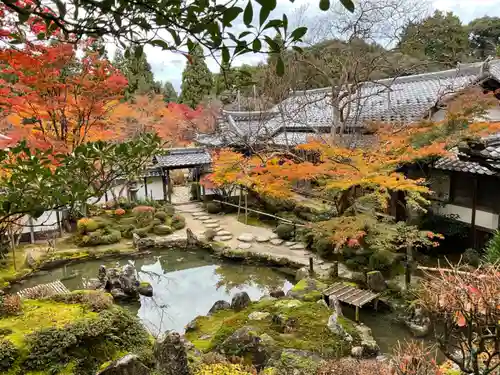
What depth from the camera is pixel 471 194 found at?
1095 cm

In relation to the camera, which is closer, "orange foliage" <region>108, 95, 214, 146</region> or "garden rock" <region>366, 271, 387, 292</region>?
"garden rock" <region>366, 271, 387, 292</region>

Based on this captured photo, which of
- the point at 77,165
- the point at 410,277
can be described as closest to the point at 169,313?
the point at 410,277

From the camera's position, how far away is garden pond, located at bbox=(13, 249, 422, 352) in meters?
8.22

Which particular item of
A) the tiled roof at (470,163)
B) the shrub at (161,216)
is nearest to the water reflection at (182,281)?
the shrub at (161,216)

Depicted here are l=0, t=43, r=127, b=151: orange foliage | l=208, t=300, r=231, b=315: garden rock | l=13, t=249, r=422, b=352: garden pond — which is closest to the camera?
l=13, t=249, r=422, b=352: garden pond

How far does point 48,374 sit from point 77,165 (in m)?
3.58

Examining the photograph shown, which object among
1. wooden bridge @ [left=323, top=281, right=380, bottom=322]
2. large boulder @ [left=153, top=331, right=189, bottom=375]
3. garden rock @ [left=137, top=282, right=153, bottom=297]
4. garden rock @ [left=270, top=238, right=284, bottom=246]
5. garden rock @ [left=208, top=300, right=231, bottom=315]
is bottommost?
garden rock @ [left=137, top=282, right=153, bottom=297]

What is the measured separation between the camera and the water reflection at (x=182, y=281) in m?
9.08

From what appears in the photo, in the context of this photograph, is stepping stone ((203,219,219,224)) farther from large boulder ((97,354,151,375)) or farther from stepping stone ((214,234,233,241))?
large boulder ((97,354,151,375))

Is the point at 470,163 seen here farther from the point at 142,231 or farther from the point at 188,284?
the point at 142,231

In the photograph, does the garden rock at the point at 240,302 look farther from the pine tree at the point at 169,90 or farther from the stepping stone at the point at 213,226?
the pine tree at the point at 169,90

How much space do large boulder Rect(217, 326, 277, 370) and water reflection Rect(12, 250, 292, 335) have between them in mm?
2574

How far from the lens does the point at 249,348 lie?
5.77 meters

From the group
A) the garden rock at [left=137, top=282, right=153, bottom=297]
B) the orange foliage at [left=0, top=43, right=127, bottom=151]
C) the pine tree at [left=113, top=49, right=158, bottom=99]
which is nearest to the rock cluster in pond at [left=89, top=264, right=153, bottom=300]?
the garden rock at [left=137, top=282, right=153, bottom=297]
